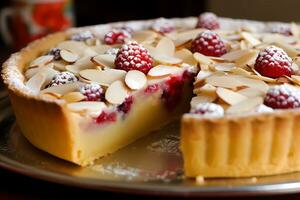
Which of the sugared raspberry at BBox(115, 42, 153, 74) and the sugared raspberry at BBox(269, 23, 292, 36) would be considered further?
the sugared raspberry at BBox(269, 23, 292, 36)

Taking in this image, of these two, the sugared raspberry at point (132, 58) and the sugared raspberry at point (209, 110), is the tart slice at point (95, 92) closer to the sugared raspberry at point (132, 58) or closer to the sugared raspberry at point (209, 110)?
the sugared raspberry at point (132, 58)

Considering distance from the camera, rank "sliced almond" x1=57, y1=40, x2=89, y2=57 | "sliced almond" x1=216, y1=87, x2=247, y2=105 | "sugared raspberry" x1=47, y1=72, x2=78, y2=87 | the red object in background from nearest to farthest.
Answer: "sliced almond" x1=216, y1=87, x2=247, y2=105
"sugared raspberry" x1=47, y1=72, x2=78, y2=87
"sliced almond" x1=57, y1=40, x2=89, y2=57
the red object in background

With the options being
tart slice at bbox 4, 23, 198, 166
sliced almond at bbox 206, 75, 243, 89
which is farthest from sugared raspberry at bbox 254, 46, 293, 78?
tart slice at bbox 4, 23, 198, 166

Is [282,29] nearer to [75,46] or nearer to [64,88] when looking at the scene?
[75,46]

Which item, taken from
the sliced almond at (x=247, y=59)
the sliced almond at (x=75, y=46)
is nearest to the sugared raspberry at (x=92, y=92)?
the sliced almond at (x=75, y=46)

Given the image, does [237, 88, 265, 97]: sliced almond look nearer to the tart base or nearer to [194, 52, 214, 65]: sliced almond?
the tart base

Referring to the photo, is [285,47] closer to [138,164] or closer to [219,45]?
[219,45]

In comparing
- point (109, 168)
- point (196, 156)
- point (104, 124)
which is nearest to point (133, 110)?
point (104, 124)
